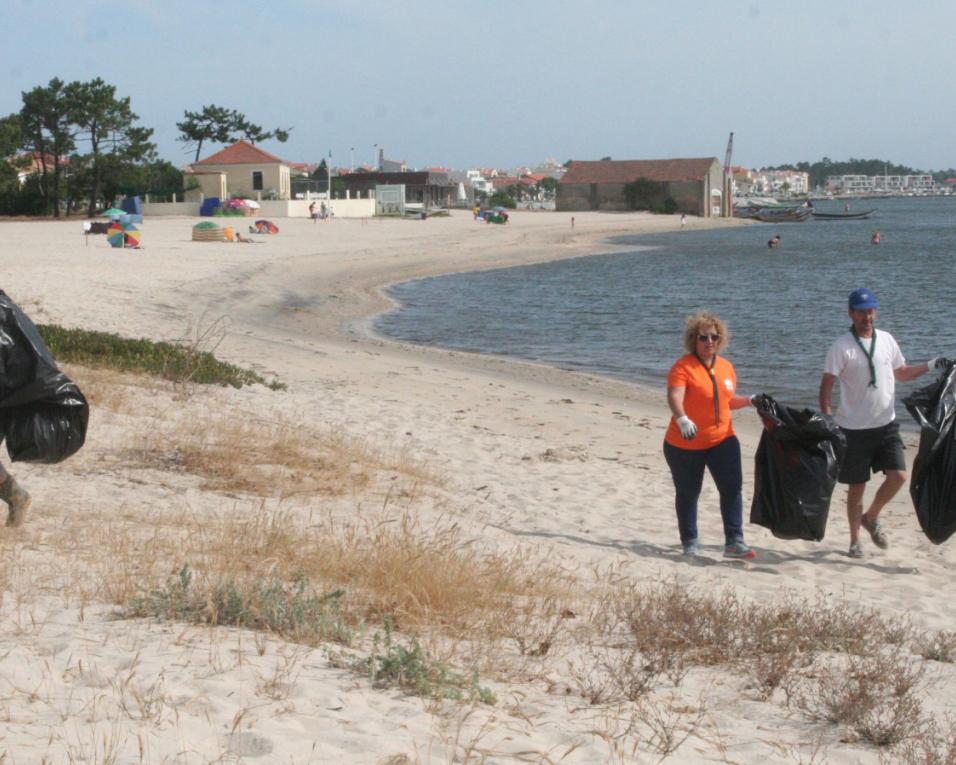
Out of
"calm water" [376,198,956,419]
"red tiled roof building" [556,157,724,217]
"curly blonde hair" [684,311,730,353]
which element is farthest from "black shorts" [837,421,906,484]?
"red tiled roof building" [556,157,724,217]

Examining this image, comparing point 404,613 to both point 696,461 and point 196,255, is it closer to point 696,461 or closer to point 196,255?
point 696,461

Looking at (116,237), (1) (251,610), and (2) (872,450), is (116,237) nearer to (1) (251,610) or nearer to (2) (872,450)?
(2) (872,450)

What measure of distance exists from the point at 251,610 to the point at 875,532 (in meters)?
4.41

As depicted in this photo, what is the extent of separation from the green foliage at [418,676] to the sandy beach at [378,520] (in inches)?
2.0

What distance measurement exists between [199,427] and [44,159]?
55.2m

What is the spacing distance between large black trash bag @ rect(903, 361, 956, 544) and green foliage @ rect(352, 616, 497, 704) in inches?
141

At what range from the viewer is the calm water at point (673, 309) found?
19.5m

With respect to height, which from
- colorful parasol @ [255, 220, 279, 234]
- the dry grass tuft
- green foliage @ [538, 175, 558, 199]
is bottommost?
the dry grass tuft

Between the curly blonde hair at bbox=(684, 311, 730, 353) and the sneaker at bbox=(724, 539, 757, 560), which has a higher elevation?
the curly blonde hair at bbox=(684, 311, 730, 353)

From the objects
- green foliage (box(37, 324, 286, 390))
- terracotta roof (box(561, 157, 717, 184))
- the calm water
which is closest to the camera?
green foliage (box(37, 324, 286, 390))

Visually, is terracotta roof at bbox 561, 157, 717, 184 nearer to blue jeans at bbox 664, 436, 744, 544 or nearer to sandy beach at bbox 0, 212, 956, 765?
sandy beach at bbox 0, 212, 956, 765

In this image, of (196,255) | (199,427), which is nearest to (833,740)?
(199,427)

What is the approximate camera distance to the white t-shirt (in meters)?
6.71

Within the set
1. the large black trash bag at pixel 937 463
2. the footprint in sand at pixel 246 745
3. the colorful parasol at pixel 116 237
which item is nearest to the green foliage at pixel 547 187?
the colorful parasol at pixel 116 237
